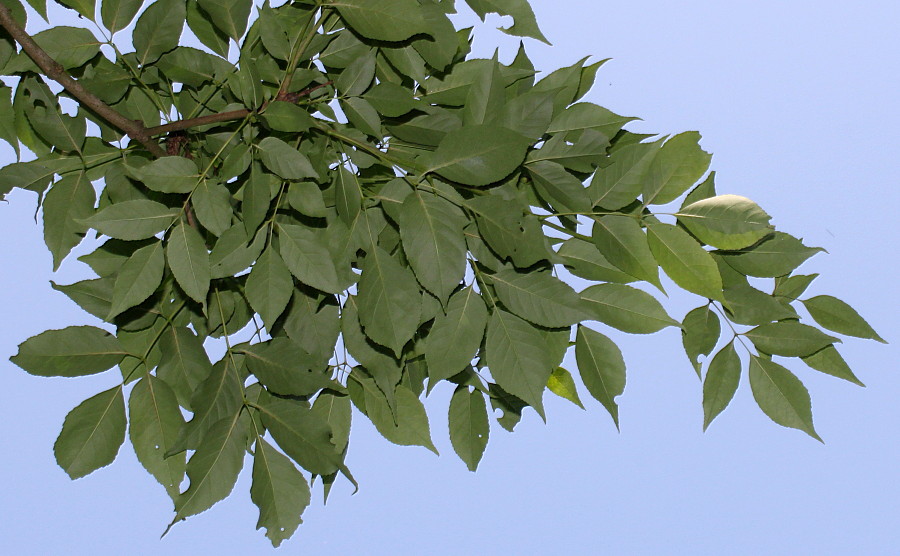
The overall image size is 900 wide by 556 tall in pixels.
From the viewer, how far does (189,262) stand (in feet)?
2.03

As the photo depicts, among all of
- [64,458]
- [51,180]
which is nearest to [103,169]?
[51,180]

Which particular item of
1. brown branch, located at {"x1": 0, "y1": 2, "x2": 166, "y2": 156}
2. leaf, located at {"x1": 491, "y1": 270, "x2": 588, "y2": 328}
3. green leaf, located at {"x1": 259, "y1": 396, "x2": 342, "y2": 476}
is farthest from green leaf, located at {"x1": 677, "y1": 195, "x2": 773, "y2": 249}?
brown branch, located at {"x1": 0, "y1": 2, "x2": 166, "y2": 156}

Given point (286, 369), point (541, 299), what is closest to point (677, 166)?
point (541, 299)

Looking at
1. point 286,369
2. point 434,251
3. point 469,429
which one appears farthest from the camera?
point 469,429

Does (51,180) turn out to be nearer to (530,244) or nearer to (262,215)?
(262,215)

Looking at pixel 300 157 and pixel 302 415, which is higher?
pixel 300 157

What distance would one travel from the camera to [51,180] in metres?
0.74

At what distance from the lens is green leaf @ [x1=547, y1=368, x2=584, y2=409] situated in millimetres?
796

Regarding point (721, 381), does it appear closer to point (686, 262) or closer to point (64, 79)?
point (686, 262)

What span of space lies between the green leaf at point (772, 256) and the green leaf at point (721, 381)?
0.28 feet

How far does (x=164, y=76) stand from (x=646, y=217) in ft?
1.57

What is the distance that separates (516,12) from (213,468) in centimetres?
47

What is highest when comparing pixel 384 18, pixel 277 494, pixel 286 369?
pixel 384 18

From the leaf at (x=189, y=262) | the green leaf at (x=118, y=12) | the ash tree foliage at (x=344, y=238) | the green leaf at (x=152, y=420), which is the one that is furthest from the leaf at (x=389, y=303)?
the green leaf at (x=118, y=12)
